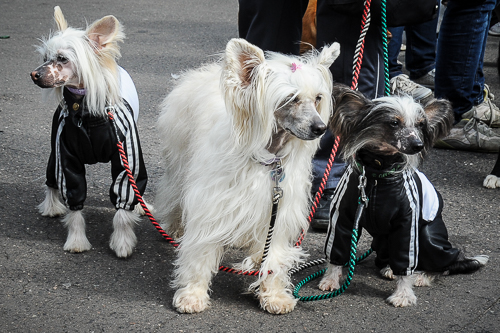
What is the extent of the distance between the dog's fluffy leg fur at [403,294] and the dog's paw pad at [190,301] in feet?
3.47

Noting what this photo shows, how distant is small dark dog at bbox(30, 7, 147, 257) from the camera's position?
3385mm

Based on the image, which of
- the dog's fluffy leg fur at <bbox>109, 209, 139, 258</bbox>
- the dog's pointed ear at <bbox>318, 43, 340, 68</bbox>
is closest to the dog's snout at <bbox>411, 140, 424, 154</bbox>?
the dog's pointed ear at <bbox>318, 43, 340, 68</bbox>

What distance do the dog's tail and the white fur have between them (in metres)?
0.97

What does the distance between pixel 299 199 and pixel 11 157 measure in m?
2.99

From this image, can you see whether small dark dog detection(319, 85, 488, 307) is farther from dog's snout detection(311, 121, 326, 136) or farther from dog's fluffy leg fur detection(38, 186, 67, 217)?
dog's fluffy leg fur detection(38, 186, 67, 217)

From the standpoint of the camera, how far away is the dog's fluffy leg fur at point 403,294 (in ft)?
10.6

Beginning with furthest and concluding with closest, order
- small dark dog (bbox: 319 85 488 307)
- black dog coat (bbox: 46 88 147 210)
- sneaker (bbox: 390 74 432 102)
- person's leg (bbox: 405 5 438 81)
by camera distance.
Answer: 1. person's leg (bbox: 405 5 438 81)
2. sneaker (bbox: 390 74 432 102)
3. black dog coat (bbox: 46 88 147 210)
4. small dark dog (bbox: 319 85 488 307)

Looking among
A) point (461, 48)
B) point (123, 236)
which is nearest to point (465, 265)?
point (123, 236)

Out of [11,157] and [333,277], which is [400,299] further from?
[11,157]

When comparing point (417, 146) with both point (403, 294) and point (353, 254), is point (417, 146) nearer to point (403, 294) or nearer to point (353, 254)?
point (353, 254)

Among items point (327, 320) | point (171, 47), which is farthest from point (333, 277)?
point (171, 47)

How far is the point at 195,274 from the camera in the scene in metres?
3.12

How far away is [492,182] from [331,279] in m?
2.11

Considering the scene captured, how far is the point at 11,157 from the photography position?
4973 mm
